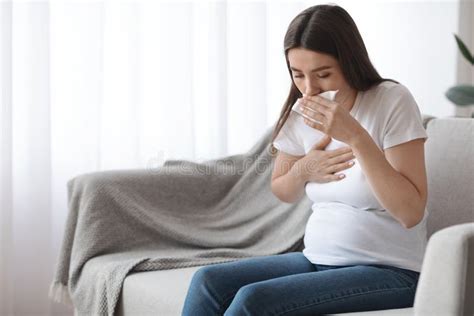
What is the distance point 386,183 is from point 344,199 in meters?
0.16

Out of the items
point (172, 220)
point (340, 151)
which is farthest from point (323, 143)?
point (172, 220)

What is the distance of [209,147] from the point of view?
3.18 metres

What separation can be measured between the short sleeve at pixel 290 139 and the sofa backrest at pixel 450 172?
36 cm

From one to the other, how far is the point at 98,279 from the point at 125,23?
1051 millimetres

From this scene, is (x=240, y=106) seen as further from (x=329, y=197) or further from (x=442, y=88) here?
(x=329, y=197)

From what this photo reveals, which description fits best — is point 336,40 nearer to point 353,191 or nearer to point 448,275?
point 353,191

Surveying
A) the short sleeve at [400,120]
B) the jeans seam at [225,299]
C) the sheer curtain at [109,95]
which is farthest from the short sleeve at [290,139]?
the sheer curtain at [109,95]

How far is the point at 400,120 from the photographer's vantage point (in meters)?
1.72

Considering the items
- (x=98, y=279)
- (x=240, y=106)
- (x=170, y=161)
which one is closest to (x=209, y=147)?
(x=240, y=106)

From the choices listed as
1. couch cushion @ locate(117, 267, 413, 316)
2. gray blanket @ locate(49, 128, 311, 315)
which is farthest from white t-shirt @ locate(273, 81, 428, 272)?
gray blanket @ locate(49, 128, 311, 315)

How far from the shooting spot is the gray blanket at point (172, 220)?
7.93ft

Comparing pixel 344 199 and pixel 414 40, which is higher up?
pixel 414 40

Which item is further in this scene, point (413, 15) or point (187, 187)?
point (413, 15)

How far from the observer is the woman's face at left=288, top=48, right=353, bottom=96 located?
5.78 feet
